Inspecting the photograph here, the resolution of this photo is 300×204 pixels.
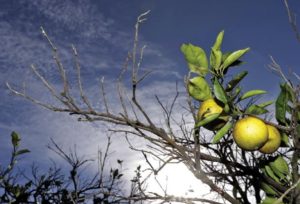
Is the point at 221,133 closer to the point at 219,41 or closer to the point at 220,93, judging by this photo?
the point at 220,93

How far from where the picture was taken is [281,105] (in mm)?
1969

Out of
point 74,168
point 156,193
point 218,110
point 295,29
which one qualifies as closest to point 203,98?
point 218,110

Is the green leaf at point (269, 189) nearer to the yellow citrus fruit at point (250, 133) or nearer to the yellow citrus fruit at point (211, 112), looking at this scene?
the yellow citrus fruit at point (250, 133)

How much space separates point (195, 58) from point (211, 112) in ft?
1.04

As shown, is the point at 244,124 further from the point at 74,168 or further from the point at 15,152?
the point at 74,168

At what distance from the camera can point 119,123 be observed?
1.83 meters

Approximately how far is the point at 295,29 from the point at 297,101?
38cm

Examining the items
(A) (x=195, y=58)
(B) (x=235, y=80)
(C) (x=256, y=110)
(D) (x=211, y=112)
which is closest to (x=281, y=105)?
(C) (x=256, y=110)

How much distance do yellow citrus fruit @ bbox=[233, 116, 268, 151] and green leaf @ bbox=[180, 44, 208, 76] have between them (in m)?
0.36

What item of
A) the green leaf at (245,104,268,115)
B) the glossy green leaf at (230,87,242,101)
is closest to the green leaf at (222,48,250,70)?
the glossy green leaf at (230,87,242,101)

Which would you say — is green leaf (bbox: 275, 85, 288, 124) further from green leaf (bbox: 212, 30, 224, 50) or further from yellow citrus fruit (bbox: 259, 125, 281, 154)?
green leaf (bbox: 212, 30, 224, 50)

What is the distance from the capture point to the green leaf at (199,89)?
1.90 metres

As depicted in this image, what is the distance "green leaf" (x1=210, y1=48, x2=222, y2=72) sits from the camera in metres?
1.99

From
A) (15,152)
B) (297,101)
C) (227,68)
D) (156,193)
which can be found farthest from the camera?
(15,152)
